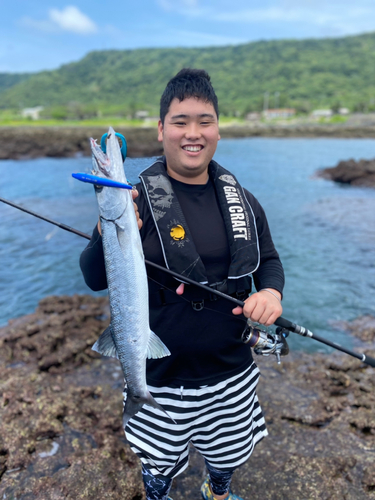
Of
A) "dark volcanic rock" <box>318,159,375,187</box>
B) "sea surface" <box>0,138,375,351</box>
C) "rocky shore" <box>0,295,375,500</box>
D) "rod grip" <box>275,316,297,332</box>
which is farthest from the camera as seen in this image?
"dark volcanic rock" <box>318,159,375,187</box>

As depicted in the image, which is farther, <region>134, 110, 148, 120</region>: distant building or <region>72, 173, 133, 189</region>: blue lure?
<region>134, 110, 148, 120</region>: distant building

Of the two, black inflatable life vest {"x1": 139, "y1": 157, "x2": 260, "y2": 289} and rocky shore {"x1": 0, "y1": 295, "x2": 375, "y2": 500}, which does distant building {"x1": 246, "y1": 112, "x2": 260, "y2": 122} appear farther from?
black inflatable life vest {"x1": 139, "y1": 157, "x2": 260, "y2": 289}

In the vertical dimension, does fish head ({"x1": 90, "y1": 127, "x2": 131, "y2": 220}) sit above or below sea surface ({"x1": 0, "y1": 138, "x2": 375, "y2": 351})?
above

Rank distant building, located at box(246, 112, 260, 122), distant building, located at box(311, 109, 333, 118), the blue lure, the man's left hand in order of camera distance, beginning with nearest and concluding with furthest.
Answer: the blue lure < the man's left hand < distant building, located at box(311, 109, 333, 118) < distant building, located at box(246, 112, 260, 122)

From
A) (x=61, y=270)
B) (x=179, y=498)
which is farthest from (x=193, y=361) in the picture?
(x=61, y=270)

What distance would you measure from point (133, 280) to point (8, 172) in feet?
99.4

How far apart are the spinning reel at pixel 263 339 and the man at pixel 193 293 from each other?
7 cm

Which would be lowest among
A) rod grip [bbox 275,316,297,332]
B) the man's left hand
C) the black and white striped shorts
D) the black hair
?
the black and white striped shorts

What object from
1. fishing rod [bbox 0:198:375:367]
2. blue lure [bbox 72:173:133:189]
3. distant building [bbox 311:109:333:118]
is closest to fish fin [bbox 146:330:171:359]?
fishing rod [bbox 0:198:375:367]

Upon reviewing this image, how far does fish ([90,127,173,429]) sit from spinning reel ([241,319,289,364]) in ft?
2.30

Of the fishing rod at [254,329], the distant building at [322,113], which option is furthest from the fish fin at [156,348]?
the distant building at [322,113]

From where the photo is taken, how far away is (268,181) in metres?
24.0

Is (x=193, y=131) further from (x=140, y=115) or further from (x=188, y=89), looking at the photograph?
(x=140, y=115)

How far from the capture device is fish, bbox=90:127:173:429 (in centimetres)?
197
